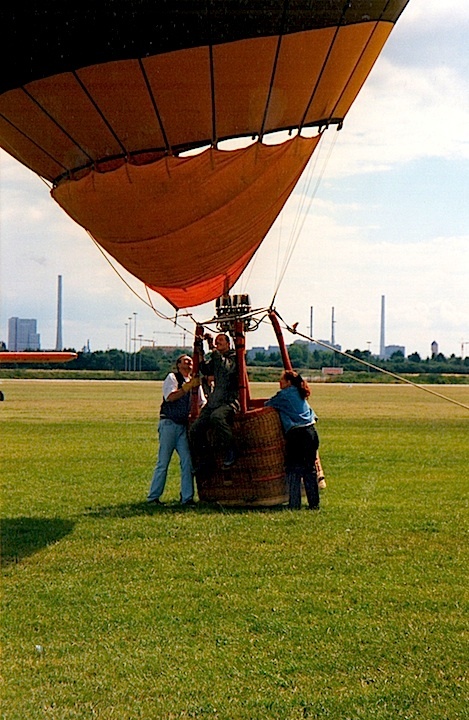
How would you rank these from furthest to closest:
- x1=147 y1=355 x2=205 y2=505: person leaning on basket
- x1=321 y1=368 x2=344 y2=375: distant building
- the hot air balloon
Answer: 1. x1=321 y1=368 x2=344 y2=375: distant building
2. x1=147 y1=355 x2=205 y2=505: person leaning on basket
3. the hot air balloon

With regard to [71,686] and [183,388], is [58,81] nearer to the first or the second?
[183,388]

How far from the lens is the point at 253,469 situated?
954 cm

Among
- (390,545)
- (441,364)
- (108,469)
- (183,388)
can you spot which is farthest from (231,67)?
(441,364)

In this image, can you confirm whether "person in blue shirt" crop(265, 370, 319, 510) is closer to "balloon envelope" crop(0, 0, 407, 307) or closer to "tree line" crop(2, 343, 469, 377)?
"balloon envelope" crop(0, 0, 407, 307)

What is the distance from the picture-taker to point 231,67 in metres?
7.54

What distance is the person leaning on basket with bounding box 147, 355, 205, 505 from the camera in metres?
9.93

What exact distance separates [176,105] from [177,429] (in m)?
3.52

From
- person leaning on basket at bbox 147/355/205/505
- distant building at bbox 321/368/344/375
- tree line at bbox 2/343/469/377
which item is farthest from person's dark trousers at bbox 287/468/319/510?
distant building at bbox 321/368/344/375

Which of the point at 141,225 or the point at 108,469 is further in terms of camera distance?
the point at 108,469

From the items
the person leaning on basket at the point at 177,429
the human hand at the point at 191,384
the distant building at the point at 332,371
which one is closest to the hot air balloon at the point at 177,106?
the human hand at the point at 191,384

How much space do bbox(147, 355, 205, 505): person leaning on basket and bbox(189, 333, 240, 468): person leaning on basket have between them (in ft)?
1.22

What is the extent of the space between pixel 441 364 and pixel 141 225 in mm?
83751

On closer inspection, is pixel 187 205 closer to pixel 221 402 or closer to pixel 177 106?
pixel 177 106

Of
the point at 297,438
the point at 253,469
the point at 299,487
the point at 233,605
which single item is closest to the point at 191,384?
the point at 253,469
